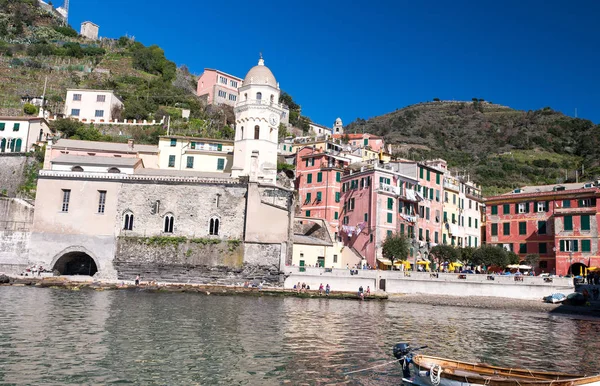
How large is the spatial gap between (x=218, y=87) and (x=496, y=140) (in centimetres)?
7242

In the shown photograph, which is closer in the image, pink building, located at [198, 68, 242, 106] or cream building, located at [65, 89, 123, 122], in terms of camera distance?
cream building, located at [65, 89, 123, 122]

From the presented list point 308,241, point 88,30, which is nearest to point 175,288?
point 308,241

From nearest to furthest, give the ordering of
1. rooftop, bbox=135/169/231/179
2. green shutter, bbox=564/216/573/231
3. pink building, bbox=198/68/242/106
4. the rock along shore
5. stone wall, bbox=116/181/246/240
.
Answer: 1. the rock along shore
2. stone wall, bbox=116/181/246/240
3. rooftop, bbox=135/169/231/179
4. green shutter, bbox=564/216/573/231
5. pink building, bbox=198/68/242/106

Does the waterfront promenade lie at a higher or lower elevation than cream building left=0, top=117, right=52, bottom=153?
lower

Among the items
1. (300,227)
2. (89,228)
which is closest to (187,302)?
(89,228)

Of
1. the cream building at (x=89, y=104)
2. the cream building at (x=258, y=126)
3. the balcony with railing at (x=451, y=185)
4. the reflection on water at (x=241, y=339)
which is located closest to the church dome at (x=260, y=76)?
the cream building at (x=258, y=126)

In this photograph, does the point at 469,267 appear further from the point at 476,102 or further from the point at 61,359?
the point at 476,102

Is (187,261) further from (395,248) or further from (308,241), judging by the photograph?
(395,248)

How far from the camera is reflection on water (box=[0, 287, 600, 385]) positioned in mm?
15062

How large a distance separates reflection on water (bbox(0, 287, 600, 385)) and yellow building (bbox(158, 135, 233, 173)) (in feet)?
74.9

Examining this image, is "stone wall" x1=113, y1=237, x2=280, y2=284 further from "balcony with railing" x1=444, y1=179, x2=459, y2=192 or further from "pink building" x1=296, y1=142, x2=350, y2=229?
"balcony with railing" x1=444, y1=179, x2=459, y2=192

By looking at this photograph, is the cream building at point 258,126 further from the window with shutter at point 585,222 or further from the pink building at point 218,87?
the pink building at point 218,87

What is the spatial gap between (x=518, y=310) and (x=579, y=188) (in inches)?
767

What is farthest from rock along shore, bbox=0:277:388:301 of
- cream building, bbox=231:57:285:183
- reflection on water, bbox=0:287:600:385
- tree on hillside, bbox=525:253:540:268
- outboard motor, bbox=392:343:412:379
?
outboard motor, bbox=392:343:412:379
